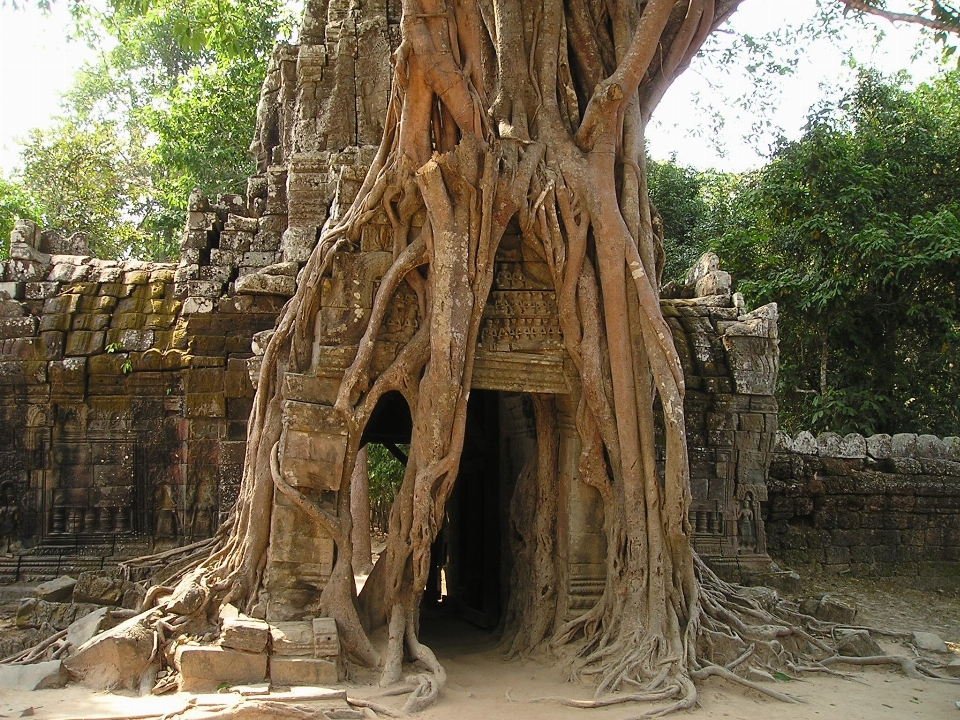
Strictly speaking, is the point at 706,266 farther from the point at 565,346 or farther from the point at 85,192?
the point at 85,192

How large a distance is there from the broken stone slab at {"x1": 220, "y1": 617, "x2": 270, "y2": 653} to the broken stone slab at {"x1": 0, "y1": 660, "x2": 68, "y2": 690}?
2.90ft

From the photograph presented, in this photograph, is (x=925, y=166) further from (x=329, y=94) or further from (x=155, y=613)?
(x=155, y=613)

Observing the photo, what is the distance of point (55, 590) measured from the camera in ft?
22.6

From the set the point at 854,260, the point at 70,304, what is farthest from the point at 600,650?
the point at 854,260

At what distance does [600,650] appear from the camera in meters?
5.57

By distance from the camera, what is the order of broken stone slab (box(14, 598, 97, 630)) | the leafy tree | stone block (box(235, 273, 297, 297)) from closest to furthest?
broken stone slab (box(14, 598, 97, 630)) → stone block (box(235, 273, 297, 297)) → the leafy tree

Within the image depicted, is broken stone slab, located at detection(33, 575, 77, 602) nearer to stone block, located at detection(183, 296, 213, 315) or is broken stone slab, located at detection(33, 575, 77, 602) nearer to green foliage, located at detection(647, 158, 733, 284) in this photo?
stone block, located at detection(183, 296, 213, 315)

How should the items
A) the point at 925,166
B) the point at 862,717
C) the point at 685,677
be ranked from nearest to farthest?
the point at 862,717 → the point at 685,677 → the point at 925,166

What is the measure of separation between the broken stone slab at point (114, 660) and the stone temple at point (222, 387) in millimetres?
2254

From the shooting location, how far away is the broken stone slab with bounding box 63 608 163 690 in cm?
497

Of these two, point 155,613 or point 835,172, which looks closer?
point 155,613

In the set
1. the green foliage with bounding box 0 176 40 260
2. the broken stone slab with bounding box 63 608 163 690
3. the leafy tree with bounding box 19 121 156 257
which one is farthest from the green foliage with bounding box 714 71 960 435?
the leafy tree with bounding box 19 121 156 257

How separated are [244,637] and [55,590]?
8.86 ft

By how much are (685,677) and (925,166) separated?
937 cm
